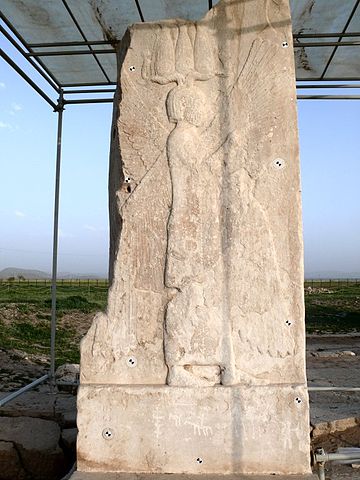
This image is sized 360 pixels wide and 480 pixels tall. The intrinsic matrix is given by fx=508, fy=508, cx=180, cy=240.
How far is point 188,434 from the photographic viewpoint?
10.9 ft

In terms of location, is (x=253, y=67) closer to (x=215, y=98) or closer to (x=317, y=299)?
(x=215, y=98)

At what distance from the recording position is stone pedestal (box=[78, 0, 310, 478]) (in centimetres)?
333

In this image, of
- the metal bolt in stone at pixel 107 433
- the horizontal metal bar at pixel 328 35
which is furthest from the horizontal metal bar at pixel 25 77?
the metal bolt in stone at pixel 107 433

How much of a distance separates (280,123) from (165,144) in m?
0.81

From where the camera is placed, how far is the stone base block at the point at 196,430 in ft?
10.8

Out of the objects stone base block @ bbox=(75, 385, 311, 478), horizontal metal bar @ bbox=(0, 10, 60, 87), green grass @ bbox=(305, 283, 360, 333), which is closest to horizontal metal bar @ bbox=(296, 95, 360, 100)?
horizontal metal bar @ bbox=(0, 10, 60, 87)

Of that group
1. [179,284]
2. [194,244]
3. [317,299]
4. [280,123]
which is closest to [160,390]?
[179,284]

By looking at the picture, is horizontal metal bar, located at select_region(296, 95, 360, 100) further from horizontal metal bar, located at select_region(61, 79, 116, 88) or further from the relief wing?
the relief wing

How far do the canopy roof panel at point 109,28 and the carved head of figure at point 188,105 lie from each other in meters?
1.32

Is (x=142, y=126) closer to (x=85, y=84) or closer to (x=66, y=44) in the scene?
(x=66, y=44)

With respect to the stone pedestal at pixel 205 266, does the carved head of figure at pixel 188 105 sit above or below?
above

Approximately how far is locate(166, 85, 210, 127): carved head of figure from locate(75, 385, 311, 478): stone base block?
1837 mm

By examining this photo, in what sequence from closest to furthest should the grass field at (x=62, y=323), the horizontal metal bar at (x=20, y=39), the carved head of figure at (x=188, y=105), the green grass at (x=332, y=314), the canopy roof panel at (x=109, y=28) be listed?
the carved head of figure at (x=188, y=105)
the horizontal metal bar at (x=20, y=39)
the canopy roof panel at (x=109, y=28)
the grass field at (x=62, y=323)
the green grass at (x=332, y=314)

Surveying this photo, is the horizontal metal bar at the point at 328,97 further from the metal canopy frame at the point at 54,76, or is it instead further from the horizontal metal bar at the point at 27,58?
the horizontal metal bar at the point at 27,58
